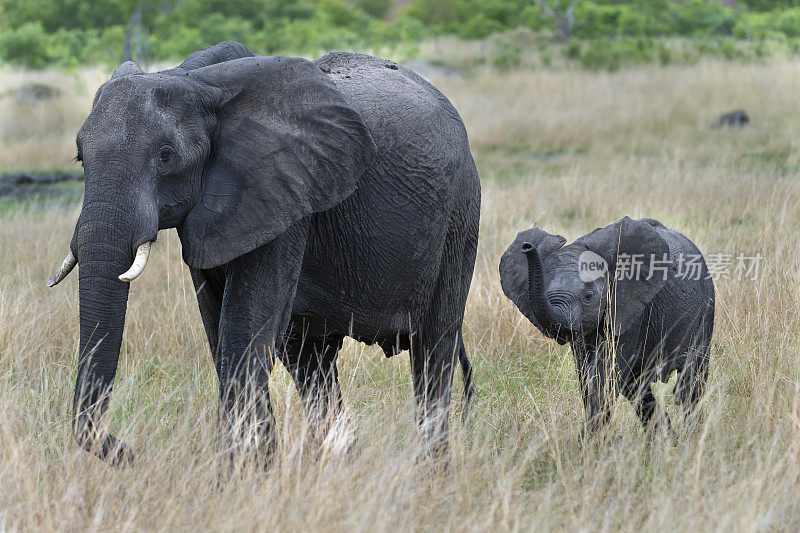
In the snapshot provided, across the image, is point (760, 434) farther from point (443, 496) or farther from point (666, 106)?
point (666, 106)

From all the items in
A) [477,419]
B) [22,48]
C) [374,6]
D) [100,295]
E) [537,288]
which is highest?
[100,295]

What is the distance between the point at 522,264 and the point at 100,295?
78.7 inches

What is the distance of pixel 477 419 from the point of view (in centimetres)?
441

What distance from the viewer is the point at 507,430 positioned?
4289mm

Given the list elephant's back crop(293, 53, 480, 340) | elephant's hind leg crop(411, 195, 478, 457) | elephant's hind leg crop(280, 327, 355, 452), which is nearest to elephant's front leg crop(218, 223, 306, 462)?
elephant's back crop(293, 53, 480, 340)

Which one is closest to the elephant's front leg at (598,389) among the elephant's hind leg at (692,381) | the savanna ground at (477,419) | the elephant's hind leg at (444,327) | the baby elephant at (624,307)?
the baby elephant at (624,307)

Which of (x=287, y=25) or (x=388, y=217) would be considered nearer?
(x=388, y=217)

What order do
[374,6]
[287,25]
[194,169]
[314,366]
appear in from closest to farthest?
[194,169]
[314,366]
[287,25]
[374,6]

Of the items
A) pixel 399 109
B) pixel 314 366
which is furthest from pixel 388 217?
pixel 314 366

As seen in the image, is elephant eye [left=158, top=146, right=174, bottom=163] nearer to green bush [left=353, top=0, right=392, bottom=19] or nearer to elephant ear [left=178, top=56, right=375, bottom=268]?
elephant ear [left=178, top=56, right=375, bottom=268]

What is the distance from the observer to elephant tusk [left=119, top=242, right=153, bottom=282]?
290 cm

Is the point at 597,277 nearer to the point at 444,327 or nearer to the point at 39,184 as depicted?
the point at 444,327

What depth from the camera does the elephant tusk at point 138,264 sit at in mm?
2901

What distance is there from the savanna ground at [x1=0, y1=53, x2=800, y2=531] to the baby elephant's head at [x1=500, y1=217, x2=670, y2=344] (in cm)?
41
